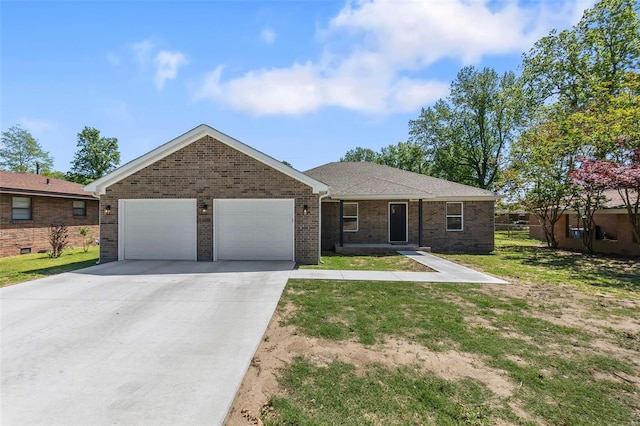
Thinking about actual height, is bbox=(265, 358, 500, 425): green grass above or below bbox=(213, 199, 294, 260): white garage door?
below

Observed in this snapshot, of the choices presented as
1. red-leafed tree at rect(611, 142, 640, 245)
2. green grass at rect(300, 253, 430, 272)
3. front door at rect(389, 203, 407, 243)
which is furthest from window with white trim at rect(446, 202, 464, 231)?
red-leafed tree at rect(611, 142, 640, 245)

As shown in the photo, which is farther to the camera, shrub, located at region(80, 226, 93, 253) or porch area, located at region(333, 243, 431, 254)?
shrub, located at region(80, 226, 93, 253)

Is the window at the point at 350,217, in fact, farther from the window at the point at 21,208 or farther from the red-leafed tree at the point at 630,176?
the window at the point at 21,208

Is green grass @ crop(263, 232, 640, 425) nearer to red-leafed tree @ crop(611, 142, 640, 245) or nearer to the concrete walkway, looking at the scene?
the concrete walkway

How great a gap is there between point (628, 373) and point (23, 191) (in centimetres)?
1954

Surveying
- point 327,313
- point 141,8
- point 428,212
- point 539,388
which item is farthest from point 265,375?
point 428,212

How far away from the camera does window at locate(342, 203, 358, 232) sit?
14.5 meters

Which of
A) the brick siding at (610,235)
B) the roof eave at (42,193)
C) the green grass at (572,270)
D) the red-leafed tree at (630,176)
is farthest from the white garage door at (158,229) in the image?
the brick siding at (610,235)

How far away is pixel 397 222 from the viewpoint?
14.6 metres

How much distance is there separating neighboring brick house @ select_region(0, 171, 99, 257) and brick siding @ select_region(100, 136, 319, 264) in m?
5.21

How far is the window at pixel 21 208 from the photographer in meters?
13.1

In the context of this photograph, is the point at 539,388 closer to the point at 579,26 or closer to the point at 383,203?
the point at 383,203

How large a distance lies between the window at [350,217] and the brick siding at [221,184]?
15.0 ft

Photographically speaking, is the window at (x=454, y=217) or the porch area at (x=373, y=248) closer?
the porch area at (x=373, y=248)
